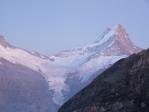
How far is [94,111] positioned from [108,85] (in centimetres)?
294

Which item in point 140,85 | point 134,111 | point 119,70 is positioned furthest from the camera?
point 119,70

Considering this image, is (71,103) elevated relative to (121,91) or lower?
lower

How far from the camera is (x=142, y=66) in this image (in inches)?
1720

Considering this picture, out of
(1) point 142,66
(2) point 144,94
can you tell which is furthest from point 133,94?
(1) point 142,66

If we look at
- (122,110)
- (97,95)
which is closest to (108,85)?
(97,95)

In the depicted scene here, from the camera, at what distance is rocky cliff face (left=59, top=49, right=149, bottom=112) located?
39.6 meters

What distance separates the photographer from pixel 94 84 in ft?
150

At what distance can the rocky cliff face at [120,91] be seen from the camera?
130ft

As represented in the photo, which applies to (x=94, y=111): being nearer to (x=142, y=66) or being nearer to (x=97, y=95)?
(x=97, y=95)

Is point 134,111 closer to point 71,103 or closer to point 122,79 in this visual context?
point 122,79

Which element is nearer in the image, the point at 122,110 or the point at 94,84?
the point at 122,110

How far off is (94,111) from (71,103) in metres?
6.30

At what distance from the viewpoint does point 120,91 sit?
4103 centimetres

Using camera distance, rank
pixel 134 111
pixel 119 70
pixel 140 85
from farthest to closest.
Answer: pixel 119 70 → pixel 140 85 → pixel 134 111
